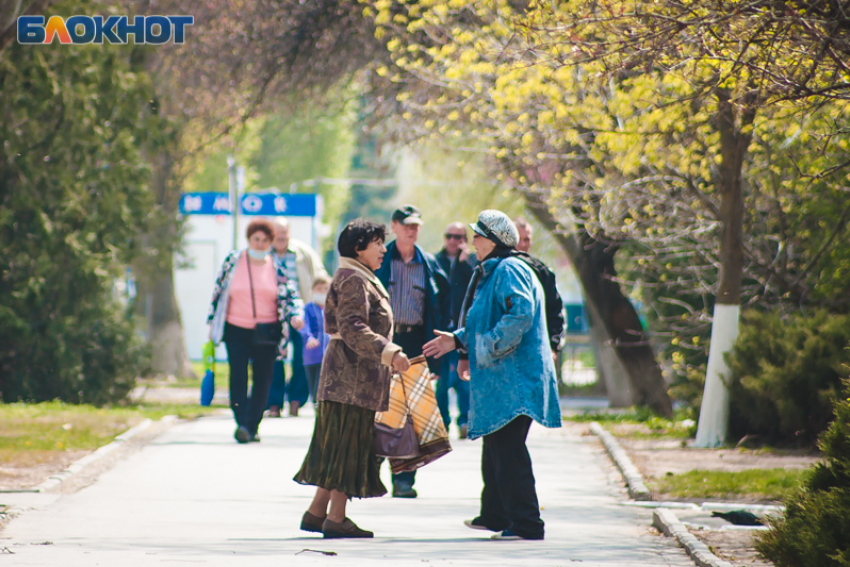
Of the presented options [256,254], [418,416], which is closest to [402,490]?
[418,416]

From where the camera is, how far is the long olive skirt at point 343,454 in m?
7.32

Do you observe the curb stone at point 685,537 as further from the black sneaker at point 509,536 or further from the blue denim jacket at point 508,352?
the blue denim jacket at point 508,352

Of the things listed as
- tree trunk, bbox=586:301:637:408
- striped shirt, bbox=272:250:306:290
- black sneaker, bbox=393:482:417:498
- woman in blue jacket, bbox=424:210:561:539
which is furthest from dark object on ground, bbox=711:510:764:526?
tree trunk, bbox=586:301:637:408

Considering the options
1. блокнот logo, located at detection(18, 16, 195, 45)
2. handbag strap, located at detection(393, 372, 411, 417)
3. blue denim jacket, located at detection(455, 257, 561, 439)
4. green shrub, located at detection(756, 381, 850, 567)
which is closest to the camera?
green shrub, located at detection(756, 381, 850, 567)

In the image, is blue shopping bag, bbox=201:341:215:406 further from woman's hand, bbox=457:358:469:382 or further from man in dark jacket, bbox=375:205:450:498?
woman's hand, bbox=457:358:469:382

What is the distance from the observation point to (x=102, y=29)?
1700 cm

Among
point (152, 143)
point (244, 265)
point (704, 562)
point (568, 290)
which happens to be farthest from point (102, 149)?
point (568, 290)

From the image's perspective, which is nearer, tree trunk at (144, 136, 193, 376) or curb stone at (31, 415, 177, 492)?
curb stone at (31, 415, 177, 492)

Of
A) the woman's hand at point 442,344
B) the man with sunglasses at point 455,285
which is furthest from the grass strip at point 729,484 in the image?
the woman's hand at point 442,344

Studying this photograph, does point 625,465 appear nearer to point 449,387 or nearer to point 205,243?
point 449,387

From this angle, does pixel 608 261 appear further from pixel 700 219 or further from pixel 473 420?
pixel 473 420

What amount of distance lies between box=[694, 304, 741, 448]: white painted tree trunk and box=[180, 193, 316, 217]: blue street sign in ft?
50.4

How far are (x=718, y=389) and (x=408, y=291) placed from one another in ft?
13.9

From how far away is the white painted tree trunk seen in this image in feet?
42.5
